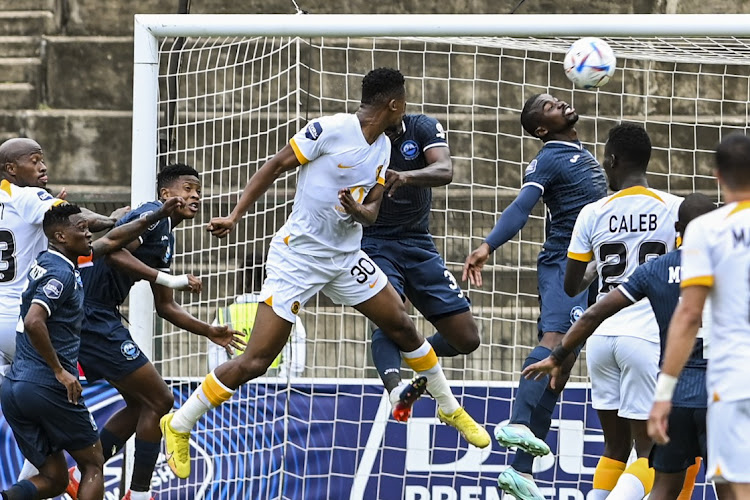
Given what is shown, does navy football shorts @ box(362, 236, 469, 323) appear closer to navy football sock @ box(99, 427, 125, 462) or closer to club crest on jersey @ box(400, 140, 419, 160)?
club crest on jersey @ box(400, 140, 419, 160)

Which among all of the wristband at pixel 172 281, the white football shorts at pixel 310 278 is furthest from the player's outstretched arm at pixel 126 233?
the white football shorts at pixel 310 278

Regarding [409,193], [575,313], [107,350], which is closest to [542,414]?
[575,313]

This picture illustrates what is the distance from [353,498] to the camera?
9.20 metres

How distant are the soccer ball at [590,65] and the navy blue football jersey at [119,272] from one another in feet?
9.20

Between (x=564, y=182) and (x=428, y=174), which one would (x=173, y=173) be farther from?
(x=564, y=182)

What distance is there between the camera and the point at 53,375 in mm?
7105

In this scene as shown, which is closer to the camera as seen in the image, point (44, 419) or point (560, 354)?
point (560, 354)

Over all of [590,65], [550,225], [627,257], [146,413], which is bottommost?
[146,413]

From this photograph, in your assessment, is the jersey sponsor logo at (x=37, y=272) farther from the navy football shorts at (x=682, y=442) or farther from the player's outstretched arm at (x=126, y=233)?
the navy football shorts at (x=682, y=442)

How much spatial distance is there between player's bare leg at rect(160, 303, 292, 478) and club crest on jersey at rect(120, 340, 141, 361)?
2.39 feet

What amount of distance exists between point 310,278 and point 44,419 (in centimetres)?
173

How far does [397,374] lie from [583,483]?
7.59ft

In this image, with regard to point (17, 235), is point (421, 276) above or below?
below

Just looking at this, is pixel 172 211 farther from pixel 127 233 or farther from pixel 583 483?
pixel 583 483
